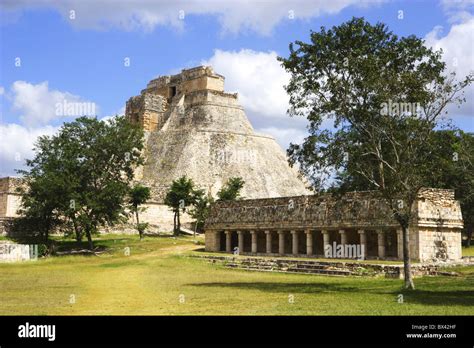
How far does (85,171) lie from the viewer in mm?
40656

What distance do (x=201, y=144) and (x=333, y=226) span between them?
42.8 meters

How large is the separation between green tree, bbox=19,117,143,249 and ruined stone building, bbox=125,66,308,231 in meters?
15.6

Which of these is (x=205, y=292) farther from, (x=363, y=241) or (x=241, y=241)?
(x=241, y=241)

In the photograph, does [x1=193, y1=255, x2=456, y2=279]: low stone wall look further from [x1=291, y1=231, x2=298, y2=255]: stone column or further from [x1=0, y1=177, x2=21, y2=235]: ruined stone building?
[x1=0, y1=177, x2=21, y2=235]: ruined stone building

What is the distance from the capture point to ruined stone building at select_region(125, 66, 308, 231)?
6750cm

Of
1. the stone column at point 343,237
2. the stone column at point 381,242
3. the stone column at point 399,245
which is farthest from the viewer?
the stone column at point 343,237

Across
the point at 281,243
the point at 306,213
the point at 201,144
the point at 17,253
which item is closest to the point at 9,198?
the point at 17,253

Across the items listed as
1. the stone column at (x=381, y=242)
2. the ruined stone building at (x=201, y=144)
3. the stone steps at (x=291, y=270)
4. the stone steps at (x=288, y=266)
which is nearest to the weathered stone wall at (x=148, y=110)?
the ruined stone building at (x=201, y=144)

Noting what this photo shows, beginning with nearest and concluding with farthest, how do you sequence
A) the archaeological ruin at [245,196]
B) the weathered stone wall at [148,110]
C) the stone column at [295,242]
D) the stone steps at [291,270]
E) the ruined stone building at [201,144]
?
the stone steps at [291,270]
the archaeological ruin at [245,196]
the stone column at [295,242]
the ruined stone building at [201,144]
the weathered stone wall at [148,110]

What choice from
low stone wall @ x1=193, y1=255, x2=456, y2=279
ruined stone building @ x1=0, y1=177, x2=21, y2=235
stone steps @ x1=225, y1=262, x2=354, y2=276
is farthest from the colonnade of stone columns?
ruined stone building @ x1=0, y1=177, x2=21, y2=235

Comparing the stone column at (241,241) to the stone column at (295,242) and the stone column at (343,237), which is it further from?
the stone column at (343,237)

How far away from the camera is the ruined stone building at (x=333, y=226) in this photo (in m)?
28.5

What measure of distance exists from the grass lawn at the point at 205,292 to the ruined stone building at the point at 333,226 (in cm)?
384
